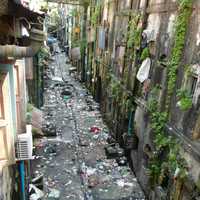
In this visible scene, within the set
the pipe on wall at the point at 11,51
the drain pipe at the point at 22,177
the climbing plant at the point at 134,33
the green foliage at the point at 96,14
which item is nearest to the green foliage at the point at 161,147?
the climbing plant at the point at 134,33

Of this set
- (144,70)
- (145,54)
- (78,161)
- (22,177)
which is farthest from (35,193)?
(145,54)

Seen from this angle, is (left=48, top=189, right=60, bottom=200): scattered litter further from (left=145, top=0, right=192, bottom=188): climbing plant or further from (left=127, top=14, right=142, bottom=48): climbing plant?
(left=127, top=14, right=142, bottom=48): climbing plant

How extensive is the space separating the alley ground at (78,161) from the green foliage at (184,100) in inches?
159

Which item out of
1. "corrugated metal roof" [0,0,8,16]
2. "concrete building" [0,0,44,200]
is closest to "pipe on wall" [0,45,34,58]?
"concrete building" [0,0,44,200]

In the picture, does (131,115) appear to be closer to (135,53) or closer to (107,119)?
(135,53)

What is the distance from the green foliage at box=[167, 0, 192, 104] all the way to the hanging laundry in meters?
1.57

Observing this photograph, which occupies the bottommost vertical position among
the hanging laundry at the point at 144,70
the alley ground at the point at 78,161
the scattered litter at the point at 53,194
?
the alley ground at the point at 78,161

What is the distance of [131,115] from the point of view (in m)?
9.91

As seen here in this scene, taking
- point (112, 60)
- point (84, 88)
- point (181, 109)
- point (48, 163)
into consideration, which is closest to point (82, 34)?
point (84, 88)

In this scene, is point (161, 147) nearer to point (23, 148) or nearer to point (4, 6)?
point (23, 148)

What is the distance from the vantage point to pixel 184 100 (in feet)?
19.5

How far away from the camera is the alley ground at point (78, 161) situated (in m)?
8.20

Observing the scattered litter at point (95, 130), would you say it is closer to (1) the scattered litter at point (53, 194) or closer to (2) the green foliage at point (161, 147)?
(1) the scattered litter at point (53, 194)

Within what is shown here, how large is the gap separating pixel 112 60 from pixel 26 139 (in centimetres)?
898
